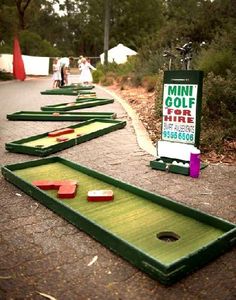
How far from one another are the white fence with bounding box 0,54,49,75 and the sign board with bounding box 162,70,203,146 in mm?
25564

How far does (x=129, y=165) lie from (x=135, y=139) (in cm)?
161

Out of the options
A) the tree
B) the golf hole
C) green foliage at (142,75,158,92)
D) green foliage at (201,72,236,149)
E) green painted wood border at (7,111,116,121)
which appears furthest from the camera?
the tree

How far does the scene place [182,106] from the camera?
468cm

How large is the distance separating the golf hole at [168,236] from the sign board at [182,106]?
185 centimetres

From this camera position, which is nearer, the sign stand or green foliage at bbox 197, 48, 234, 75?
the sign stand

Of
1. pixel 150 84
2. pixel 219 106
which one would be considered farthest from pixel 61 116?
pixel 150 84

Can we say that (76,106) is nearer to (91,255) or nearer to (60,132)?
(60,132)

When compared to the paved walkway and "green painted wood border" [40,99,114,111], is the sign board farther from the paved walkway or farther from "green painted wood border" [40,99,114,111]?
"green painted wood border" [40,99,114,111]

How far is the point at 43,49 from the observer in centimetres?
3519

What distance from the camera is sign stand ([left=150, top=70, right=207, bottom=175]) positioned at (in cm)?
454

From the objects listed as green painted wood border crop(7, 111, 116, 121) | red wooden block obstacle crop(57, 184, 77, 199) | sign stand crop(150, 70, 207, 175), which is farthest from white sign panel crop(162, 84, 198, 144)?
green painted wood border crop(7, 111, 116, 121)

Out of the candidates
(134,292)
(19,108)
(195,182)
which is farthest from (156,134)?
(19,108)

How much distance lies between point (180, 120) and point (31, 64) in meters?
27.2

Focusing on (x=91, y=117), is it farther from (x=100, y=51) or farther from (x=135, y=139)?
(x=100, y=51)
